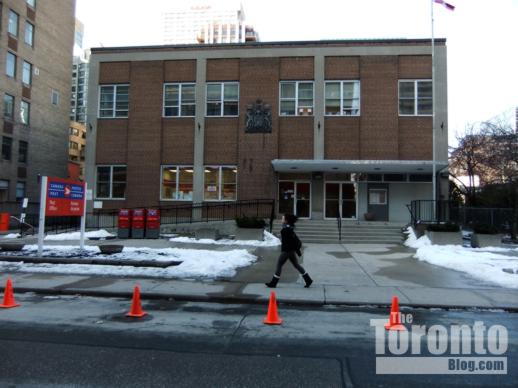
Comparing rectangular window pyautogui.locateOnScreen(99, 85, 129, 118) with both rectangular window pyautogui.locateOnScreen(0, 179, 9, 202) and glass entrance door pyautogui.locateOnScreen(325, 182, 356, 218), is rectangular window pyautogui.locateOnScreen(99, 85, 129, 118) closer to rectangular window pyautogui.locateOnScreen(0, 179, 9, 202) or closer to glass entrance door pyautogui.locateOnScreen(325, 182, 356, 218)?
glass entrance door pyautogui.locateOnScreen(325, 182, 356, 218)

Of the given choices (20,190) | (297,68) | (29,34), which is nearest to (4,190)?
(20,190)

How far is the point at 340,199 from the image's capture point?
24203 millimetres

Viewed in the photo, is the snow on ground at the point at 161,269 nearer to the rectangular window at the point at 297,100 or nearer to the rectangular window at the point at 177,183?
the rectangular window at the point at 177,183

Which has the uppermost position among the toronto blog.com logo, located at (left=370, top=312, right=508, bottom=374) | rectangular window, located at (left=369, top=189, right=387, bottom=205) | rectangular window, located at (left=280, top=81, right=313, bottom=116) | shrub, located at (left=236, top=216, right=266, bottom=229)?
rectangular window, located at (left=280, top=81, right=313, bottom=116)

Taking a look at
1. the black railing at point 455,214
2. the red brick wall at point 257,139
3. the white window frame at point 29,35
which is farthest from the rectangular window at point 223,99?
the white window frame at point 29,35

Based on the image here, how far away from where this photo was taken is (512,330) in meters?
6.73

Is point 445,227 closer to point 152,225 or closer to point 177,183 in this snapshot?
point 152,225

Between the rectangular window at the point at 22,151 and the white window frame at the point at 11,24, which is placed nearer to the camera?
the white window frame at the point at 11,24

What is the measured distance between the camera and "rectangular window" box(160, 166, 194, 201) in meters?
25.4

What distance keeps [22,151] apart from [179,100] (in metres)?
20.4

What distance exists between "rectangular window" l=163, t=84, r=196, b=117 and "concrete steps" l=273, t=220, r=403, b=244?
9006 millimetres

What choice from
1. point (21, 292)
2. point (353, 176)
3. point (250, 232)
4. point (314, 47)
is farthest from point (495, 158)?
point (21, 292)

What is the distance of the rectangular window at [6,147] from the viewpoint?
36.0 meters

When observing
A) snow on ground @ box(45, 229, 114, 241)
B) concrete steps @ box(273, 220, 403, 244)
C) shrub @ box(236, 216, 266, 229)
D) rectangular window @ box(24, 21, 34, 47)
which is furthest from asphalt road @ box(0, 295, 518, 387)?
rectangular window @ box(24, 21, 34, 47)
